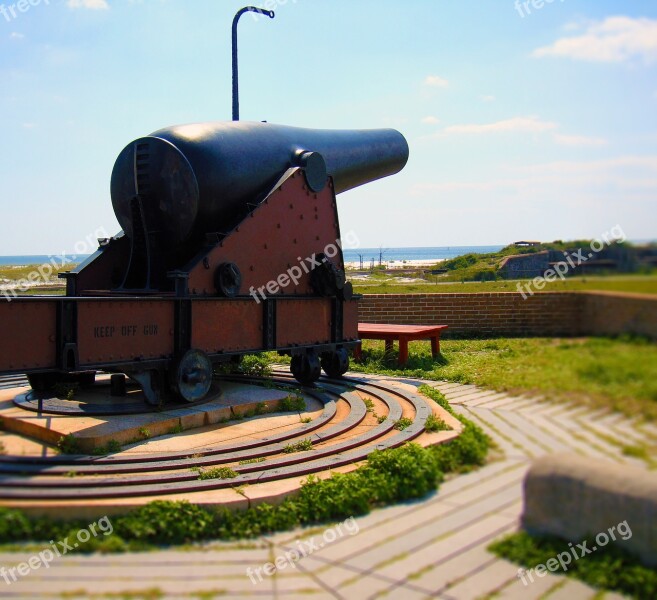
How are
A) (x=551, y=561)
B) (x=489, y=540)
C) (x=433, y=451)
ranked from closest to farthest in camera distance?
(x=551, y=561) < (x=489, y=540) < (x=433, y=451)

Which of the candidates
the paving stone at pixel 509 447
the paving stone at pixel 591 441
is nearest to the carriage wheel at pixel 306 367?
the paving stone at pixel 509 447

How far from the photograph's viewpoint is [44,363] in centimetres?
543

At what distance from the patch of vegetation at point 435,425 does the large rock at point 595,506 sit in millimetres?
3563

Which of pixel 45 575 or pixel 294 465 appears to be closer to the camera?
pixel 45 575

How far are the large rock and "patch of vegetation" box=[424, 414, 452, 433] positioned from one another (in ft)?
11.7

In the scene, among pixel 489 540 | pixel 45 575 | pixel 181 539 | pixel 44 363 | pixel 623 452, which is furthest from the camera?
pixel 44 363

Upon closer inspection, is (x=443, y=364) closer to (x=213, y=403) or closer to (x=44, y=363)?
(x=213, y=403)

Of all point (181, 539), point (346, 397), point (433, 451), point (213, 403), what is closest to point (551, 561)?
point (181, 539)

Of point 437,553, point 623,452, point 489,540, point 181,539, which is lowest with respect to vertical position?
point 181,539

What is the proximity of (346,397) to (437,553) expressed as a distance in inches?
175

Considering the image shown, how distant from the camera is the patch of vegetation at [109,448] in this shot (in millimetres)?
5066

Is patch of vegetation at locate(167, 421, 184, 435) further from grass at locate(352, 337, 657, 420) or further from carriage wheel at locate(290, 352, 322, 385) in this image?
grass at locate(352, 337, 657, 420)

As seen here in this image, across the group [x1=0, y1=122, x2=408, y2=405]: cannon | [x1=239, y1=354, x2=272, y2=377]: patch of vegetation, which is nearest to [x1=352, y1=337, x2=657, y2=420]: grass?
[x1=0, y1=122, x2=408, y2=405]: cannon

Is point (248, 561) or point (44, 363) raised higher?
point (44, 363)
